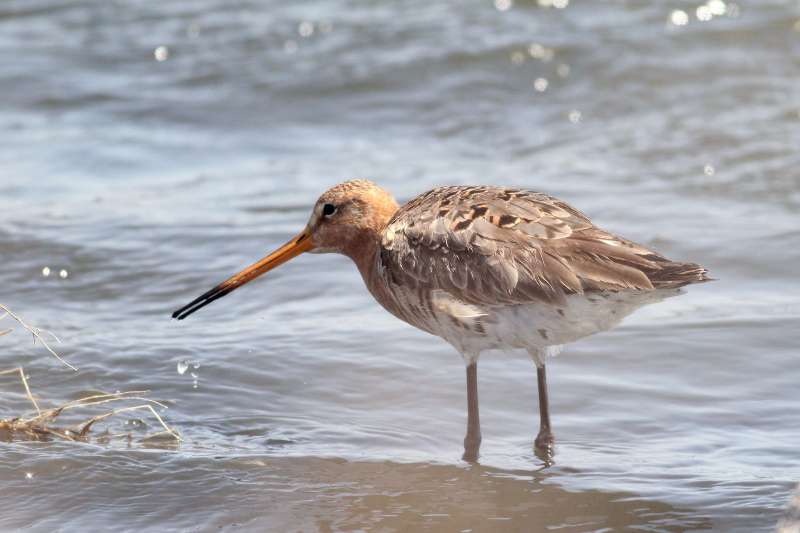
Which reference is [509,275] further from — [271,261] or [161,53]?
[161,53]

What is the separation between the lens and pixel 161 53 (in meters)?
13.9

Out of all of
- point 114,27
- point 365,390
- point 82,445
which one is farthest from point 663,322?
point 114,27

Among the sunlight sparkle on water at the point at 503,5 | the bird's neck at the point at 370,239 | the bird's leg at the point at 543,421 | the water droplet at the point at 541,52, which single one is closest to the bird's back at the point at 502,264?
the bird's neck at the point at 370,239

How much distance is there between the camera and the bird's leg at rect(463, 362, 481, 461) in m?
5.94

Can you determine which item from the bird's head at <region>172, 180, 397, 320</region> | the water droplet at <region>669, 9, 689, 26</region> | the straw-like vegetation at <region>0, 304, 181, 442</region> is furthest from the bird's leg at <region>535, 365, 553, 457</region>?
the water droplet at <region>669, 9, 689, 26</region>

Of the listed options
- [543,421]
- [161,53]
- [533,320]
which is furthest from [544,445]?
[161,53]

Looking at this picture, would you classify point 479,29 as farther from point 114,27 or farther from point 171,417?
point 171,417

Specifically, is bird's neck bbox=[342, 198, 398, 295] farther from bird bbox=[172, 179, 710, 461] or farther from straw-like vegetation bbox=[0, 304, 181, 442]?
straw-like vegetation bbox=[0, 304, 181, 442]

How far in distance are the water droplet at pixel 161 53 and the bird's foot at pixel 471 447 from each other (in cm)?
864

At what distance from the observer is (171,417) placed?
6.31 metres

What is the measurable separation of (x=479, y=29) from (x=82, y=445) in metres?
8.69

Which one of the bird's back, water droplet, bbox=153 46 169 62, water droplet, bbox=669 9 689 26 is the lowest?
the bird's back

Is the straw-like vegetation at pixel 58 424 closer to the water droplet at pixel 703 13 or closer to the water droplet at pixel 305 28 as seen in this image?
the water droplet at pixel 305 28

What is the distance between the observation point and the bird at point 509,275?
5551 mm
